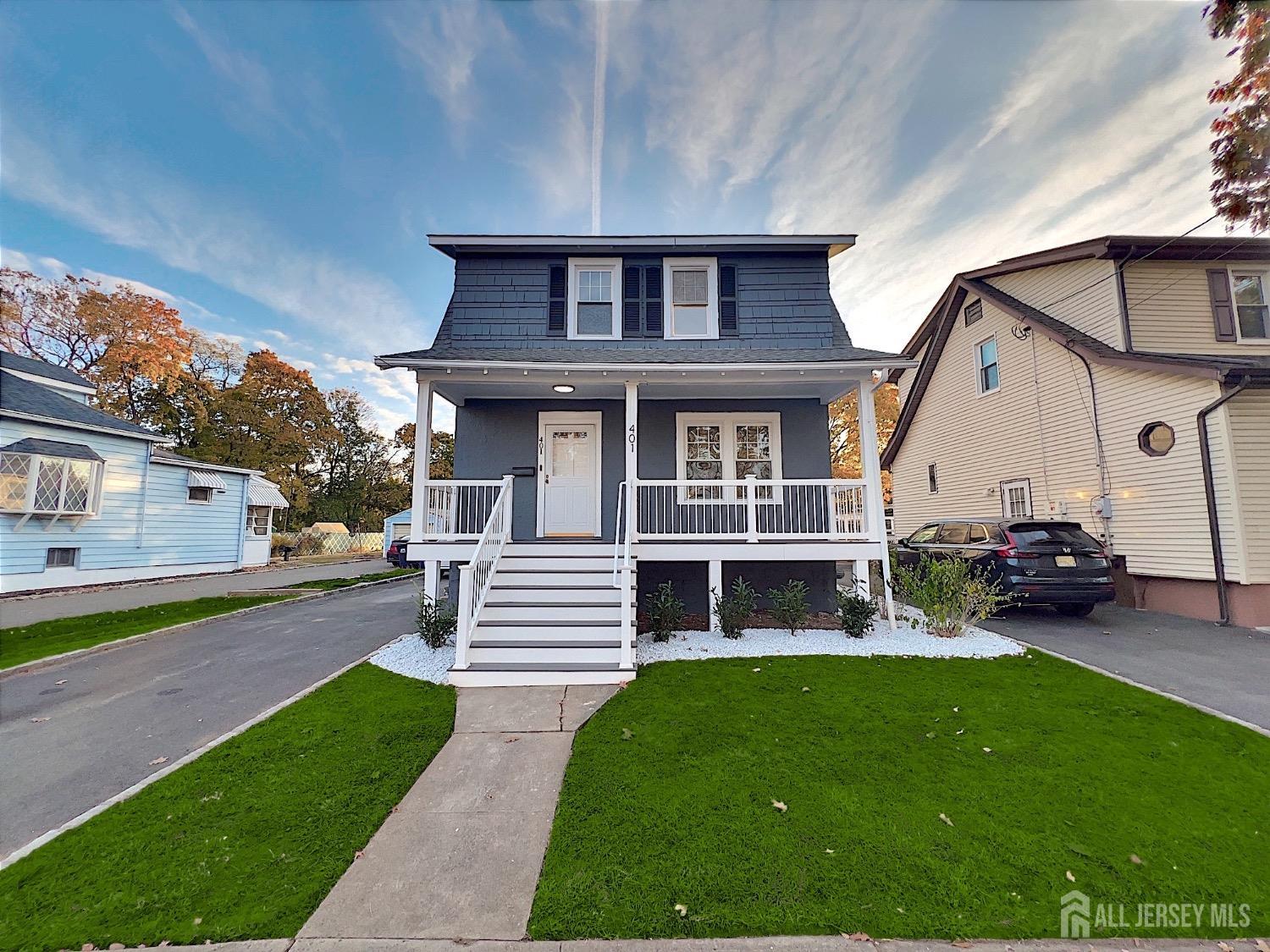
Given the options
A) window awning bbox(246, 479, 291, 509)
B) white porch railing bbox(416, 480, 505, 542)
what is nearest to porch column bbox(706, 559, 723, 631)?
white porch railing bbox(416, 480, 505, 542)

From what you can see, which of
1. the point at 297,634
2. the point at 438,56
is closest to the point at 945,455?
the point at 438,56

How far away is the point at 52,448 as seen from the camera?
36.6 feet

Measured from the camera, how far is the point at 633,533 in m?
6.81

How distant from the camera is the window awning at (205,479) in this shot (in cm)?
1502

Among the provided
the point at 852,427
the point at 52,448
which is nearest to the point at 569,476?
the point at 52,448

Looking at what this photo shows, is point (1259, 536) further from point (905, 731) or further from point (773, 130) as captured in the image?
point (773, 130)

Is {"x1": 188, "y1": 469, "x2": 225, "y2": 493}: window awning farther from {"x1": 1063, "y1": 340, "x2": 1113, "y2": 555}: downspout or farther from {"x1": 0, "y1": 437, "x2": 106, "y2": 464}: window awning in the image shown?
{"x1": 1063, "y1": 340, "x2": 1113, "y2": 555}: downspout

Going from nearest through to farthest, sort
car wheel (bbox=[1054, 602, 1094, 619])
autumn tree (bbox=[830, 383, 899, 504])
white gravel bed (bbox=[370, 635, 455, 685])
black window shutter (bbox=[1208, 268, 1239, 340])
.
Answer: white gravel bed (bbox=[370, 635, 455, 685]), car wheel (bbox=[1054, 602, 1094, 619]), black window shutter (bbox=[1208, 268, 1239, 340]), autumn tree (bbox=[830, 383, 899, 504])

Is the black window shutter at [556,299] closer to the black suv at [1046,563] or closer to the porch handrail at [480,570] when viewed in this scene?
the porch handrail at [480,570]

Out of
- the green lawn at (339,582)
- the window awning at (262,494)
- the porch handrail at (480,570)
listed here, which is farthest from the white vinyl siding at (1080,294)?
the window awning at (262,494)

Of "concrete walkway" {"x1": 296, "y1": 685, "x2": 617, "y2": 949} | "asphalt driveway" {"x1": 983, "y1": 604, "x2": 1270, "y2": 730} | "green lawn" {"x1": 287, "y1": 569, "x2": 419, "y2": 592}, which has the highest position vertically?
"asphalt driveway" {"x1": 983, "y1": 604, "x2": 1270, "y2": 730}

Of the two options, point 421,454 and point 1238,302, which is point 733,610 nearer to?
point 421,454

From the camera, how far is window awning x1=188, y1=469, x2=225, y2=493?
591 inches

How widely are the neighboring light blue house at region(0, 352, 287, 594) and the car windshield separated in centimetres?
1455
